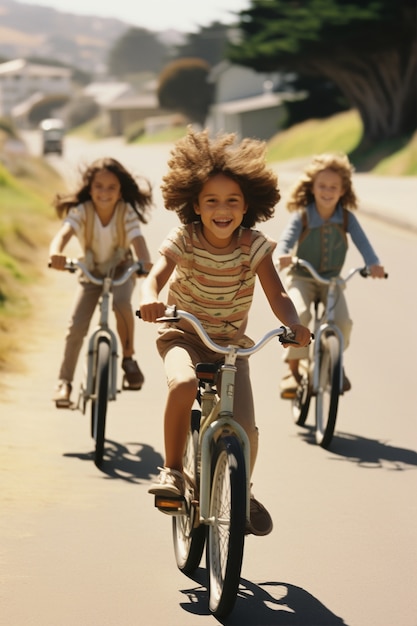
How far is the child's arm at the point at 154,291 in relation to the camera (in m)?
5.28

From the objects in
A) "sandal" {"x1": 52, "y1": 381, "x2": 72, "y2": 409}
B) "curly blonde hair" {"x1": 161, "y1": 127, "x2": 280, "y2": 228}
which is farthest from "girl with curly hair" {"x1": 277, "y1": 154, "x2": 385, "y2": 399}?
"curly blonde hair" {"x1": 161, "y1": 127, "x2": 280, "y2": 228}

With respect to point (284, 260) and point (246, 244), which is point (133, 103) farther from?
point (246, 244)

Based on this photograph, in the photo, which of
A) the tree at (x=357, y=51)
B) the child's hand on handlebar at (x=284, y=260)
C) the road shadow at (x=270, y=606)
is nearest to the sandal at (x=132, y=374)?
the child's hand on handlebar at (x=284, y=260)

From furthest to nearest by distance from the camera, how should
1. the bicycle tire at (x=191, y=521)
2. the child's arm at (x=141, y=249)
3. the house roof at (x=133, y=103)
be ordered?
1. the house roof at (x=133, y=103)
2. the child's arm at (x=141, y=249)
3. the bicycle tire at (x=191, y=521)

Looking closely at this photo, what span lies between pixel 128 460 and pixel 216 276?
2.54 metres

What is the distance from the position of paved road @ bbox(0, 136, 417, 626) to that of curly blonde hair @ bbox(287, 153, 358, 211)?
1.42 m

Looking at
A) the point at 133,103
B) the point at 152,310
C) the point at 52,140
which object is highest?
the point at 133,103

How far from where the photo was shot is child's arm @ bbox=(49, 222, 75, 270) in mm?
8180

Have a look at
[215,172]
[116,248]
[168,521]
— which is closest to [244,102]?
[116,248]

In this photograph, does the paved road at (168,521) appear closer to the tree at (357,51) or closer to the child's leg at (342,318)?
the child's leg at (342,318)

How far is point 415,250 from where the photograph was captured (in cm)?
2122

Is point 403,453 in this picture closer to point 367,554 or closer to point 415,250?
point 367,554

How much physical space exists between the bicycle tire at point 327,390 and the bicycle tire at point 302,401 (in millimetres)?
166

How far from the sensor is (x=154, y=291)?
18.2ft
